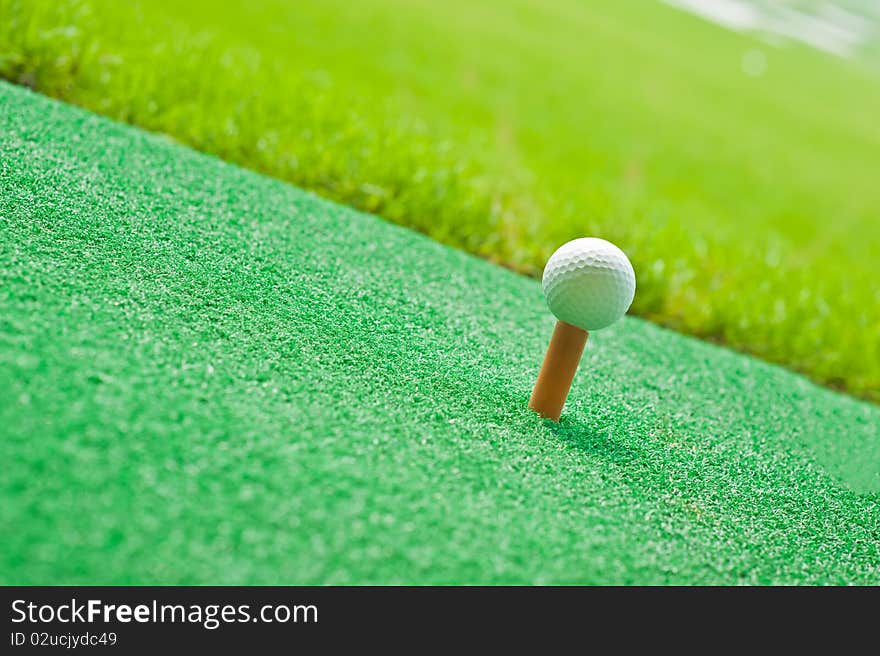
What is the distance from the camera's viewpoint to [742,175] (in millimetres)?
7438

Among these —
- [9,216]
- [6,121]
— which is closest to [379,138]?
[6,121]

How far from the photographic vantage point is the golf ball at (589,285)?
177 centimetres

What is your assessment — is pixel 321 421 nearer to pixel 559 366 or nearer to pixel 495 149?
pixel 559 366

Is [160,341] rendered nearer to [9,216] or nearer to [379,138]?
[9,216]

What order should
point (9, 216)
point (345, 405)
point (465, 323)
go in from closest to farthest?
point (345, 405), point (9, 216), point (465, 323)

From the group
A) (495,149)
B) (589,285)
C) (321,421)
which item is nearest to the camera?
(321,421)

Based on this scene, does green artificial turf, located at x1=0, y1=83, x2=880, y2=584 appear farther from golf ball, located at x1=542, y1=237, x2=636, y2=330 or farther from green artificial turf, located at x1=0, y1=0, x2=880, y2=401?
green artificial turf, located at x1=0, y1=0, x2=880, y2=401

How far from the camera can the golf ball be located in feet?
5.82

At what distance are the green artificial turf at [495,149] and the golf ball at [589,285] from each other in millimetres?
1598

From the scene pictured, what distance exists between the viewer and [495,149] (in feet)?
16.6

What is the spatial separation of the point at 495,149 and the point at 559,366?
3499 mm

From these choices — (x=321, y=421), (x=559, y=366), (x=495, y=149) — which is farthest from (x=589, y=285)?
(x=495, y=149)

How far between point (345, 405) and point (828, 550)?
1.15 m

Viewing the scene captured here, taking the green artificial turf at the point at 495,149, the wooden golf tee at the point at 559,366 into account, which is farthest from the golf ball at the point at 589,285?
the green artificial turf at the point at 495,149
